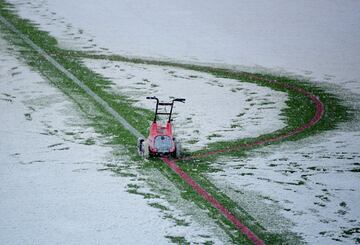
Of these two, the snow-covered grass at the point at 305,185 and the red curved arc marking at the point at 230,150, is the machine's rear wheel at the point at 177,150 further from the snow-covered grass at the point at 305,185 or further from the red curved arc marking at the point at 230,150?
the snow-covered grass at the point at 305,185

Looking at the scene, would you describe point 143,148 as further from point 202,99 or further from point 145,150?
point 202,99

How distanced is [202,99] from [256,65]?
654 cm

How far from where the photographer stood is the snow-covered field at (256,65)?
12.5 metres

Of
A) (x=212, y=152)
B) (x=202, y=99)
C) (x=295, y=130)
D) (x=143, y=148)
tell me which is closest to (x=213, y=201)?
(x=143, y=148)

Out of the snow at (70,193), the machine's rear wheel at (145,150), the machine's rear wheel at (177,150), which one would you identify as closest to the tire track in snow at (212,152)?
the machine's rear wheel at (177,150)

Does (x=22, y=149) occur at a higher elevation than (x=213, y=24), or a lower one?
lower

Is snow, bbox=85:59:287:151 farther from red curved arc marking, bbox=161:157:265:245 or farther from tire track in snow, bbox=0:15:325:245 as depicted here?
red curved arc marking, bbox=161:157:265:245

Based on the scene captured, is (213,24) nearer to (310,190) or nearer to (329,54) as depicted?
(329,54)

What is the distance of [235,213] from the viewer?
38.3 feet

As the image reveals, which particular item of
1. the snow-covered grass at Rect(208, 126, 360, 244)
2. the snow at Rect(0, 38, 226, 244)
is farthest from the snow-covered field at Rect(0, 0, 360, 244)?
the snow at Rect(0, 38, 226, 244)

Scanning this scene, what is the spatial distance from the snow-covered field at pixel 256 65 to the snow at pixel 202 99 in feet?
0.19

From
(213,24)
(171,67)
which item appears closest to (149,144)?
(171,67)

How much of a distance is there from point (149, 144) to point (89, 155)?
1479mm

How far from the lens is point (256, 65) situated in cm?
2659
